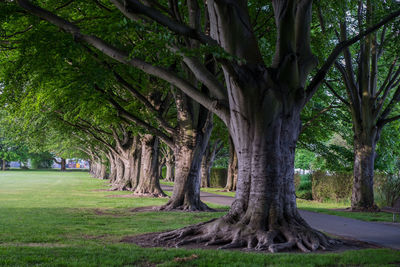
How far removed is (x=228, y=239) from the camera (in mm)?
7461

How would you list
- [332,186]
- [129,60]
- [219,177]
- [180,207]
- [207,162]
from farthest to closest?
[219,177], [207,162], [332,186], [180,207], [129,60]

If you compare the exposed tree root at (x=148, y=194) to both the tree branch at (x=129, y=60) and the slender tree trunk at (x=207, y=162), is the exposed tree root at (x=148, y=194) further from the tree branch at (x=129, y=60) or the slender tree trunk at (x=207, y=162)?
the slender tree trunk at (x=207, y=162)

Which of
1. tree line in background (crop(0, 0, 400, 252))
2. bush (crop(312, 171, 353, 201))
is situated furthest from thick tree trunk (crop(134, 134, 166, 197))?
bush (crop(312, 171, 353, 201))

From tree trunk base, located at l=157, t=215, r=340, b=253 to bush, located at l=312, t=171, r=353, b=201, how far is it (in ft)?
45.6

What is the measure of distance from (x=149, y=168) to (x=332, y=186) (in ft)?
33.2

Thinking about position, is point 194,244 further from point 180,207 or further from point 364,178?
point 364,178

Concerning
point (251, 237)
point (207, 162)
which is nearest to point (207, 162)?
point (207, 162)

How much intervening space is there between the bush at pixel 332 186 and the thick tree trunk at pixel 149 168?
347 inches

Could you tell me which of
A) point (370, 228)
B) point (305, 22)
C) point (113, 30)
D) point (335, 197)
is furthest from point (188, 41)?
point (335, 197)

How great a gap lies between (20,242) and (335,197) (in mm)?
17722

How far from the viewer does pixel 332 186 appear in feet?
70.7

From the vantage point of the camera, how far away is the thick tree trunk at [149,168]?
21.6 metres

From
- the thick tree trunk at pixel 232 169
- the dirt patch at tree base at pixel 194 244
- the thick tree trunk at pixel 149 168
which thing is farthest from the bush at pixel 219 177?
the dirt patch at tree base at pixel 194 244

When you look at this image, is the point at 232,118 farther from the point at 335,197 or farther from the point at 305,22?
the point at 335,197
